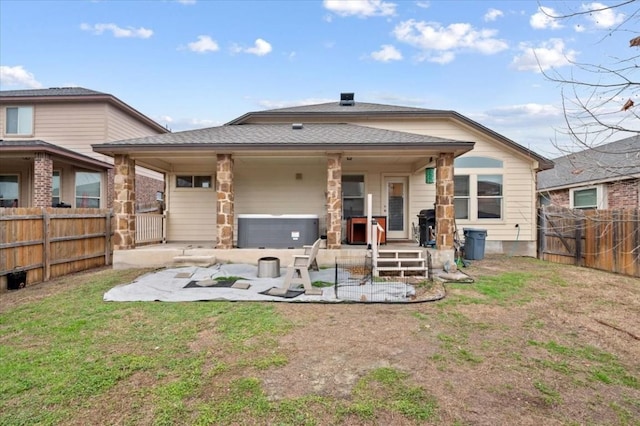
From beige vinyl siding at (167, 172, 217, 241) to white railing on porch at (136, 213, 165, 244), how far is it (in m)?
0.43

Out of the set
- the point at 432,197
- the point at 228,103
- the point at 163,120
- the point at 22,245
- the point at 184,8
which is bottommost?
the point at 22,245

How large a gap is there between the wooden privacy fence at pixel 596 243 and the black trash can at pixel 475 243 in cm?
151

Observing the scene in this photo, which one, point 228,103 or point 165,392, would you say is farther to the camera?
point 228,103

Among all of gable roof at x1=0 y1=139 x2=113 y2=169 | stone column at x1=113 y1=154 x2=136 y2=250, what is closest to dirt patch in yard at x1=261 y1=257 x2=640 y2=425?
stone column at x1=113 y1=154 x2=136 y2=250

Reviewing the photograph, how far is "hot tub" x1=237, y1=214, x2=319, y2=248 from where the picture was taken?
8.57 meters

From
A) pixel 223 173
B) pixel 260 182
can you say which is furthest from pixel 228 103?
pixel 223 173

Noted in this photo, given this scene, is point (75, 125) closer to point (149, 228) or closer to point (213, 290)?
point (149, 228)

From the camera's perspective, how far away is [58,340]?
3.83 m

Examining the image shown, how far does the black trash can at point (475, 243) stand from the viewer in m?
9.52

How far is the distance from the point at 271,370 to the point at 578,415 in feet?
8.48

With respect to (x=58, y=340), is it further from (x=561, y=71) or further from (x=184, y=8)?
(x=184, y=8)

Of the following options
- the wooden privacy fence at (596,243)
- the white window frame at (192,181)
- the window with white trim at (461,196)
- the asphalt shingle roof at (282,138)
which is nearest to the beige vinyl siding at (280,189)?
the white window frame at (192,181)

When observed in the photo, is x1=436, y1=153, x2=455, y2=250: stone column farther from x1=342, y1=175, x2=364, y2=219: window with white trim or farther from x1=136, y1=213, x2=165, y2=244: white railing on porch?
x1=136, y1=213, x2=165, y2=244: white railing on porch

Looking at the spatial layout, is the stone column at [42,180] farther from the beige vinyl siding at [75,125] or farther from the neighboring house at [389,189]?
the neighboring house at [389,189]
